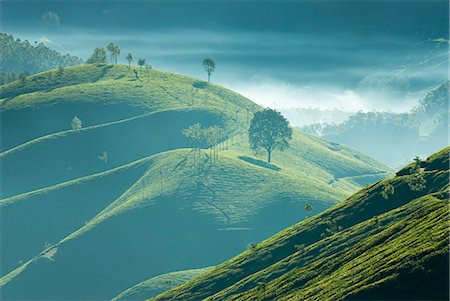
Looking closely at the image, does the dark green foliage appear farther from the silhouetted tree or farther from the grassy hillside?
the silhouetted tree

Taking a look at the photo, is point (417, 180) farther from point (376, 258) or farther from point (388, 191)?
point (376, 258)

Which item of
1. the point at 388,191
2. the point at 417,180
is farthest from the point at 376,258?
the point at 388,191

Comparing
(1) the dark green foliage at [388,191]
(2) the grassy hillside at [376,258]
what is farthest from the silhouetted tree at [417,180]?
(1) the dark green foliage at [388,191]

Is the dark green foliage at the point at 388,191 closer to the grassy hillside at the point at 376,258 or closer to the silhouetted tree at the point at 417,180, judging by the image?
the grassy hillside at the point at 376,258

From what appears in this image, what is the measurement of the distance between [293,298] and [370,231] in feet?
139

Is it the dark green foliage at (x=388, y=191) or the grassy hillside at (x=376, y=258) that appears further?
the dark green foliage at (x=388, y=191)

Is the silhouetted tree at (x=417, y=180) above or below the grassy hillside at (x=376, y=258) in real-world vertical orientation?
above

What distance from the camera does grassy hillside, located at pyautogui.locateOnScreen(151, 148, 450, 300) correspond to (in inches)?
4055

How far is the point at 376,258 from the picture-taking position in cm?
12494

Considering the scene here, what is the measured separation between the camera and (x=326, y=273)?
145 meters

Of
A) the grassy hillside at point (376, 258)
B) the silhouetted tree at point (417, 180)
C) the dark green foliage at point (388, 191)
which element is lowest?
the grassy hillside at point (376, 258)

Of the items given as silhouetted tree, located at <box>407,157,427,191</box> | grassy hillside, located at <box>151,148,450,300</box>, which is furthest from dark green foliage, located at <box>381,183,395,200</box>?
silhouetted tree, located at <box>407,157,427,191</box>

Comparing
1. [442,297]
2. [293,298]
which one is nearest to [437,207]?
[293,298]

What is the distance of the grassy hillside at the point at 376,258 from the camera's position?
10300cm
